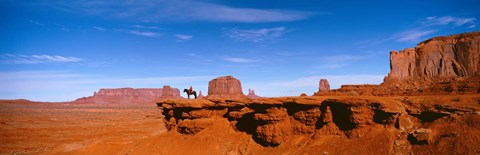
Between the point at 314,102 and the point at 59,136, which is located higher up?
the point at 314,102

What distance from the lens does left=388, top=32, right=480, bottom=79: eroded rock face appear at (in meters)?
22.8

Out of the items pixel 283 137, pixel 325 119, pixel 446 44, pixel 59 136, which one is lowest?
pixel 59 136

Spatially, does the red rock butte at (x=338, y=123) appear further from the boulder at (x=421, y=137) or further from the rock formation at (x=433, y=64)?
the rock formation at (x=433, y=64)

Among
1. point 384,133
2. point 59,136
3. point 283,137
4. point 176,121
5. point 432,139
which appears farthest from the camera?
point 59,136

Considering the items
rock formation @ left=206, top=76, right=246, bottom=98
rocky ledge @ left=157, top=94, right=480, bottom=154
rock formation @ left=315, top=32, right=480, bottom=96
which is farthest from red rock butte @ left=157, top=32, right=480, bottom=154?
rock formation @ left=206, top=76, right=246, bottom=98

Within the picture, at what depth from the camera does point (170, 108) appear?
17.5 meters

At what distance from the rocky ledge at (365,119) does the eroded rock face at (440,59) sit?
14712 mm

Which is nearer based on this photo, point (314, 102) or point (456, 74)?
point (314, 102)

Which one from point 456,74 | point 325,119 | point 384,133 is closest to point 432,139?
point 384,133

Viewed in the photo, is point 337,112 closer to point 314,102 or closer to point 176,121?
point 314,102

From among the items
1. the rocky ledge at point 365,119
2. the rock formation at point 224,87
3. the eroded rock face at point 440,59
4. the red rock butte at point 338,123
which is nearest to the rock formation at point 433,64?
the eroded rock face at point 440,59

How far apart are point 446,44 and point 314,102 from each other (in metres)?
18.5

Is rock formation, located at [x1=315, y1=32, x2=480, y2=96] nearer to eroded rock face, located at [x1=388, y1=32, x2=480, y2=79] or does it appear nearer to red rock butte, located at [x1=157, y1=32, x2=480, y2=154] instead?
eroded rock face, located at [x1=388, y1=32, x2=480, y2=79]

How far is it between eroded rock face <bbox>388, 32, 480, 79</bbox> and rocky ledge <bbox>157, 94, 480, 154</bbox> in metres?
14.7
